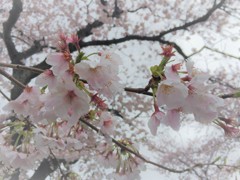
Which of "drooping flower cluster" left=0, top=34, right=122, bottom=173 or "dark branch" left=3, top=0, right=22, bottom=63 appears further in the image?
"dark branch" left=3, top=0, right=22, bottom=63

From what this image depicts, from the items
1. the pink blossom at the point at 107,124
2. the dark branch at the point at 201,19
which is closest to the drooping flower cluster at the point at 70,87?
the pink blossom at the point at 107,124

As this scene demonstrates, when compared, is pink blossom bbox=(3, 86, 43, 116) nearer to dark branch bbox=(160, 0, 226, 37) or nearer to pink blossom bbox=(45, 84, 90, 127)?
pink blossom bbox=(45, 84, 90, 127)

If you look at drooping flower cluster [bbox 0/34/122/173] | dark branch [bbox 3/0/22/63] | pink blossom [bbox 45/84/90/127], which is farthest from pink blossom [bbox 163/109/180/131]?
dark branch [bbox 3/0/22/63]

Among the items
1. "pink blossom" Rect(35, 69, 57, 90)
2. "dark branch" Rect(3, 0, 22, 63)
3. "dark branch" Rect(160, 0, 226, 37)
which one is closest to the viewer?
"pink blossom" Rect(35, 69, 57, 90)

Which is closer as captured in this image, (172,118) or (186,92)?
(186,92)

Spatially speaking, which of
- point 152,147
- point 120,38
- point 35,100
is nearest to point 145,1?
point 120,38

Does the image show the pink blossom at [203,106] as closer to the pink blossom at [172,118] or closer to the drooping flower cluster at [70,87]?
the pink blossom at [172,118]

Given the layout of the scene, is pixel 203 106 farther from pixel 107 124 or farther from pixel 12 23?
pixel 12 23

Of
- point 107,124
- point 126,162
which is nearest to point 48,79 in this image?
point 107,124

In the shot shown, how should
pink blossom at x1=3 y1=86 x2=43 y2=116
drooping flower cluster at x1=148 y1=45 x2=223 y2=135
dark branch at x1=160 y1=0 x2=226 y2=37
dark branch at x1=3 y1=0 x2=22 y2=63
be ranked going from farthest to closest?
dark branch at x1=160 y1=0 x2=226 y2=37 < dark branch at x1=3 y1=0 x2=22 y2=63 < pink blossom at x1=3 y1=86 x2=43 y2=116 < drooping flower cluster at x1=148 y1=45 x2=223 y2=135
